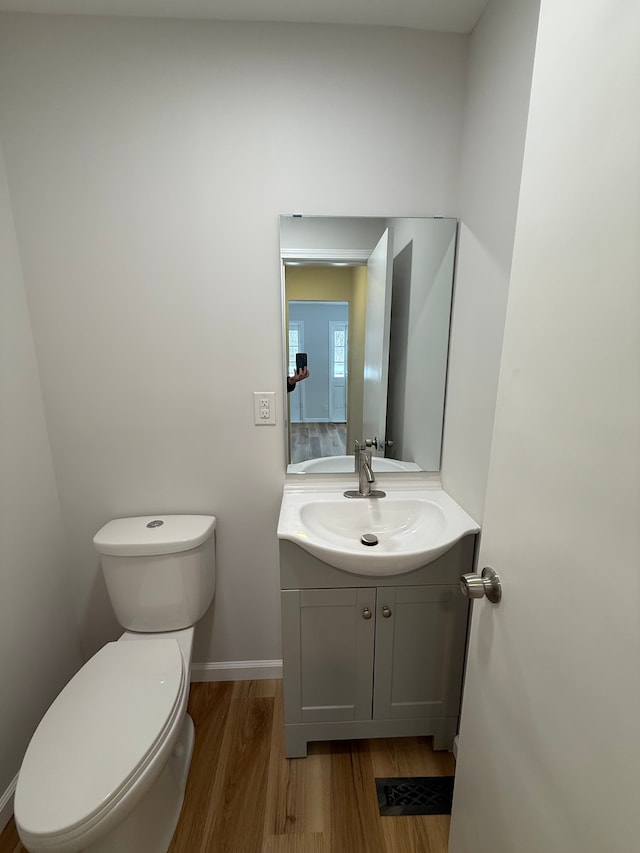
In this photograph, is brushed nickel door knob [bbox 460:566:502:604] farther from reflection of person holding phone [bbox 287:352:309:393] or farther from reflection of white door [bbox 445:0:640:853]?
reflection of person holding phone [bbox 287:352:309:393]

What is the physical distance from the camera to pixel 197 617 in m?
1.43

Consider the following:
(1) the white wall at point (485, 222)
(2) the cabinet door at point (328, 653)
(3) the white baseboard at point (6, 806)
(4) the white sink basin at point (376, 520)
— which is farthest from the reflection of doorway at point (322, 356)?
(3) the white baseboard at point (6, 806)

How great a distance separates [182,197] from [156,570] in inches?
51.3

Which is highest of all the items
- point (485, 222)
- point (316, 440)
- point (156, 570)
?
point (485, 222)

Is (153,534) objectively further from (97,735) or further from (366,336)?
(366,336)

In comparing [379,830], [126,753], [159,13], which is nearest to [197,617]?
[126,753]

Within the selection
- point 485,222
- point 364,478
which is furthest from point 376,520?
point 485,222

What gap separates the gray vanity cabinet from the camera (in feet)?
3.95

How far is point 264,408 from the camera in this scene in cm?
144

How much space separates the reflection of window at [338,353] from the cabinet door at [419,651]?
78cm

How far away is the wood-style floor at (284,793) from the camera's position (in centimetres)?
112

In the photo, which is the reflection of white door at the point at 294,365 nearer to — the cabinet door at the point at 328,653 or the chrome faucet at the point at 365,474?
the chrome faucet at the point at 365,474

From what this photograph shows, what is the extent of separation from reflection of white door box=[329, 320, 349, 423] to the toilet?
65 cm

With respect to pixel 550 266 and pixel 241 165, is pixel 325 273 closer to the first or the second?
pixel 241 165
